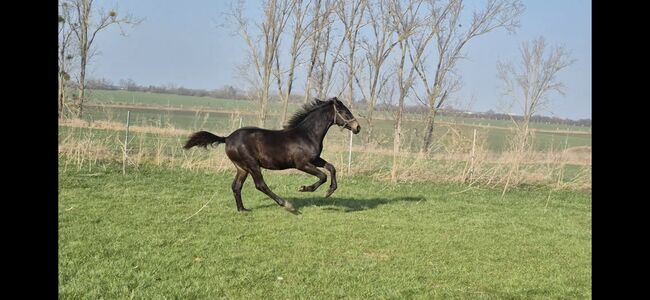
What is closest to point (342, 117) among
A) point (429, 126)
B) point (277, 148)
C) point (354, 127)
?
point (354, 127)

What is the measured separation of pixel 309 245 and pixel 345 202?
3703 mm

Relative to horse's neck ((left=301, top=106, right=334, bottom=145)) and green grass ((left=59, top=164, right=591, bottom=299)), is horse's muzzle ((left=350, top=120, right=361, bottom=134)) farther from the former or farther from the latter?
green grass ((left=59, top=164, right=591, bottom=299))

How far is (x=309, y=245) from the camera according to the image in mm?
6418

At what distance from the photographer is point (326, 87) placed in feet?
91.5

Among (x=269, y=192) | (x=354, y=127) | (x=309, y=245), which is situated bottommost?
(x=309, y=245)

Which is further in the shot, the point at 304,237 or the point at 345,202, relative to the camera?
the point at 345,202

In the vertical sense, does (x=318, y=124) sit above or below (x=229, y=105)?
below

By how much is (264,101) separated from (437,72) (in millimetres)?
12631

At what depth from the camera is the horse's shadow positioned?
9391 millimetres

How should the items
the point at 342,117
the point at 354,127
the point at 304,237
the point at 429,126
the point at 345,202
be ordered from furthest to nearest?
the point at 429,126, the point at 345,202, the point at 342,117, the point at 354,127, the point at 304,237

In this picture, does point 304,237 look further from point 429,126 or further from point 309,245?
point 429,126
